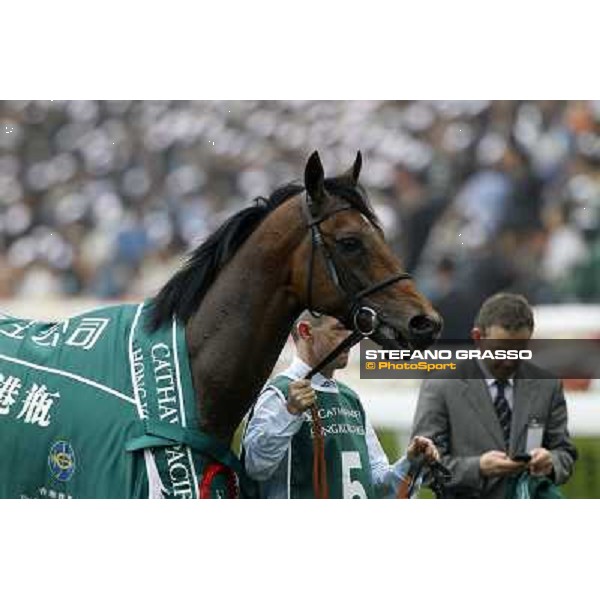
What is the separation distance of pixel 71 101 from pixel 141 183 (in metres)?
0.50

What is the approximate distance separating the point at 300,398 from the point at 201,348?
Answer: 37 centimetres

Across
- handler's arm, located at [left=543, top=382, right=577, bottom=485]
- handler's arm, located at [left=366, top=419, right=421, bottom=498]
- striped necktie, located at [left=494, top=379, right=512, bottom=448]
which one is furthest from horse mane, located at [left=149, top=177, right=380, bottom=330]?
handler's arm, located at [left=543, top=382, right=577, bottom=485]

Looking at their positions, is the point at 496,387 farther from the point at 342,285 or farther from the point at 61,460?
the point at 61,460

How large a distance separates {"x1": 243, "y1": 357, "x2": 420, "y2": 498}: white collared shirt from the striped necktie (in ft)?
2.15

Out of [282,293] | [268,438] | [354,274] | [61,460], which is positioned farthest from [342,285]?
[61,460]

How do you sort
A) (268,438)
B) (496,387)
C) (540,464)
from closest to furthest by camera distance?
(268,438)
(540,464)
(496,387)

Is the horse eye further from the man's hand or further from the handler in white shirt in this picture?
the man's hand

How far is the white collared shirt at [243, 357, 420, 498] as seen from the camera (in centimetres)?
356

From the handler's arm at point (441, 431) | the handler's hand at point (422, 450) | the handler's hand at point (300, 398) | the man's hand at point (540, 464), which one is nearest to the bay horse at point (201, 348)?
the handler's hand at point (300, 398)

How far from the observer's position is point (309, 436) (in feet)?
12.7

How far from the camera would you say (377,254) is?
11.5 ft

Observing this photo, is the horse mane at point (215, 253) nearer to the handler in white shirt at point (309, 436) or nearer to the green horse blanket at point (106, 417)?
the green horse blanket at point (106, 417)
